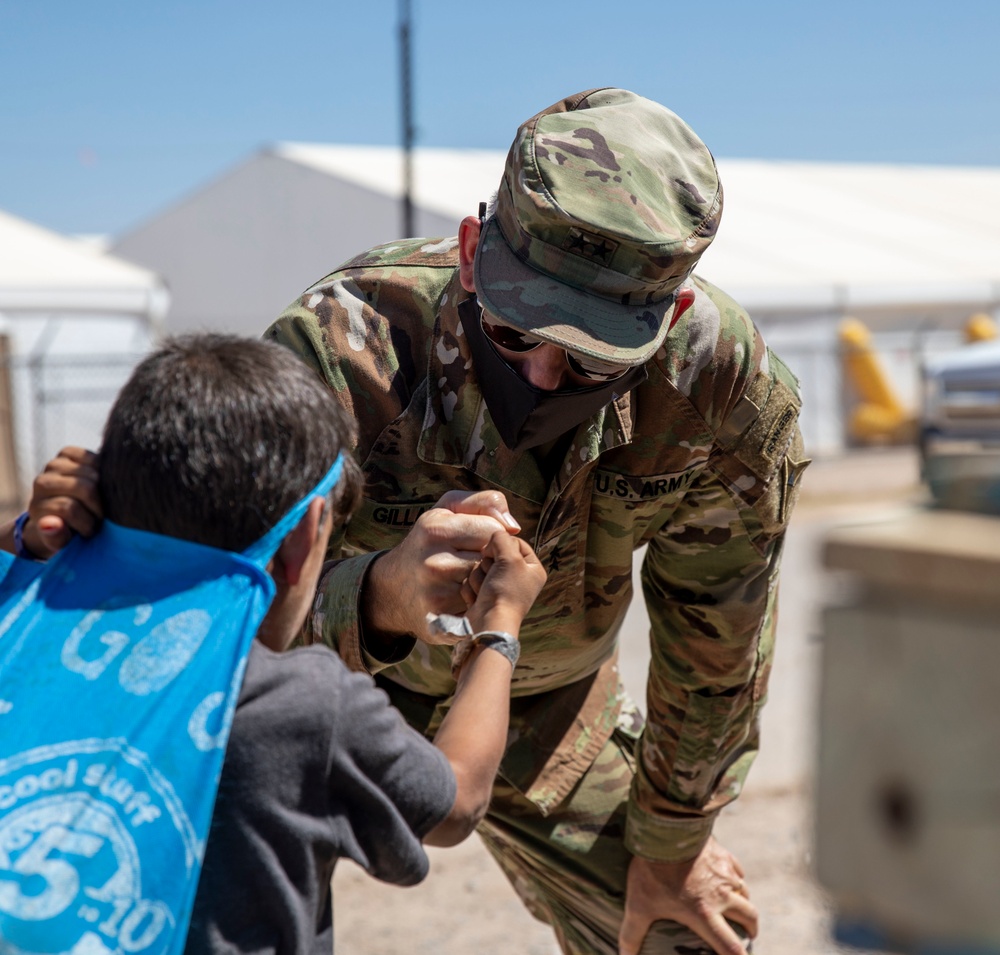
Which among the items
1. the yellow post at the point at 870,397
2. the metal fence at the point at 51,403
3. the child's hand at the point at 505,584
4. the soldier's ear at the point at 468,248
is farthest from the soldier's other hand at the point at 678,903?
the yellow post at the point at 870,397

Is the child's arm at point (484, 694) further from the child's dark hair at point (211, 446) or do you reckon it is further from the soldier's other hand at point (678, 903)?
the soldier's other hand at point (678, 903)

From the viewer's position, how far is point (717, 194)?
2135mm

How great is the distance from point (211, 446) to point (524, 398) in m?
0.83

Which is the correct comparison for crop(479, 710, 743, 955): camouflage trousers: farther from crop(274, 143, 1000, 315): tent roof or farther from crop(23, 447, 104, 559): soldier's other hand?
crop(274, 143, 1000, 315): tent roof

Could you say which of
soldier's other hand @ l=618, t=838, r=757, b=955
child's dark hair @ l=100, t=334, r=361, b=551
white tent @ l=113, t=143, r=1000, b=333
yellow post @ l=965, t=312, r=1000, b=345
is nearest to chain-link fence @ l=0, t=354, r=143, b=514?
white tent @ l=113, t=143, r=1000, b=333

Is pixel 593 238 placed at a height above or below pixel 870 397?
above

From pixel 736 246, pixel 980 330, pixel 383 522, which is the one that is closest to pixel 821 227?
pixel 736 246

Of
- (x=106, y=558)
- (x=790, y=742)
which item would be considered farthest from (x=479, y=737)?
(x=790, y=742)

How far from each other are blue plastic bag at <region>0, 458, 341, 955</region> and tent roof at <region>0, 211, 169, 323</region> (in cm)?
1103

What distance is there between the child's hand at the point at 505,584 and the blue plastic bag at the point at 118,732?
1.30 feet

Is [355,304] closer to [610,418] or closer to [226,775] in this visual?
[610,418]

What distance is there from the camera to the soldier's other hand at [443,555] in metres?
1.79

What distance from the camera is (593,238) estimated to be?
1.98 meters

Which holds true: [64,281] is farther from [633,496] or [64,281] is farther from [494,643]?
[494,643]
